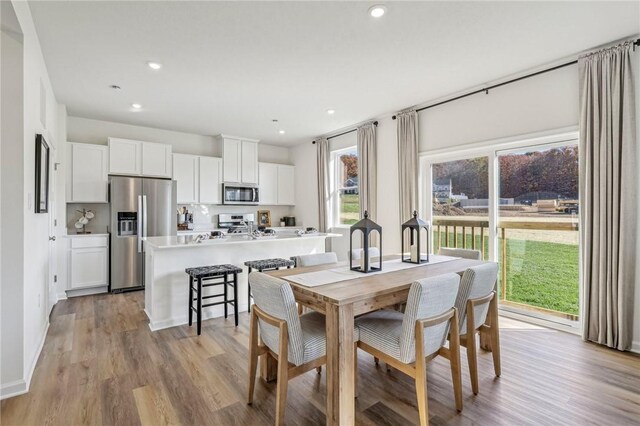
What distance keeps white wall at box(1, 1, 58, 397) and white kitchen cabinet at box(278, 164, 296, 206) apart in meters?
4.35

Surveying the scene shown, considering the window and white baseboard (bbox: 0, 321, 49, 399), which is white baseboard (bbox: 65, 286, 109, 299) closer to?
white baseboard (bbox: 0, 321, 49, 399)

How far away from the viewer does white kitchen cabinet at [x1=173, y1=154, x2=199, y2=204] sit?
566cm

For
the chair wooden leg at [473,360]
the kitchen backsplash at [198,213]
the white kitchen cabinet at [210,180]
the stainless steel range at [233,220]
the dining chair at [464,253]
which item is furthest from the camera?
the stainless steel range at [233,220]

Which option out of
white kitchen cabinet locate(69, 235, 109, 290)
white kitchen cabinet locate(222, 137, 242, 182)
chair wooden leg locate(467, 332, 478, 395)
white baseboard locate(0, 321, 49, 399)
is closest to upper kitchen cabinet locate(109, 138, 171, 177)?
white kitchen cabinet locate(222, 137, 242, 182)

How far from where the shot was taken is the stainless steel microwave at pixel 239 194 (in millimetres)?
6180

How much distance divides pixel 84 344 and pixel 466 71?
15.4 ft

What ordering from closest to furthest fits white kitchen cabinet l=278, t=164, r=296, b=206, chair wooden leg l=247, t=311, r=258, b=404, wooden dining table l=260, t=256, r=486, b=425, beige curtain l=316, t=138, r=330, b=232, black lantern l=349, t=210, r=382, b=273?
wooden dining table l=260, t=256, r=486, b=425 → chair wooden leg l=247, t=311, r=258, b=404 → black lantern l=349, t=210, r=382, b=273 → beige curtain l=316, t=138, r=330, b=232 → white kitchen cabinet l=278, t=164, r=296, b=206

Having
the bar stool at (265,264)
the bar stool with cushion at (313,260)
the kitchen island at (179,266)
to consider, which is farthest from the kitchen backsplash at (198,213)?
the bar stool with cushion at (313,260)

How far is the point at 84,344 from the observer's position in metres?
3.00

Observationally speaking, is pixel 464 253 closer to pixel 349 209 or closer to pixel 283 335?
pixel 283 335

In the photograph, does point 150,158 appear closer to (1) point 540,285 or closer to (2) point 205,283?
(2) point 205,283

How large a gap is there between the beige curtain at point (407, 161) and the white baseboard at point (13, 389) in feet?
13.7

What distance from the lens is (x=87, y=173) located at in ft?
15.9

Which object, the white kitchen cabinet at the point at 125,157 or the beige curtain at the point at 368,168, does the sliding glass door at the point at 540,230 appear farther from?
the white kitchen cabinet at the point at 125,157
